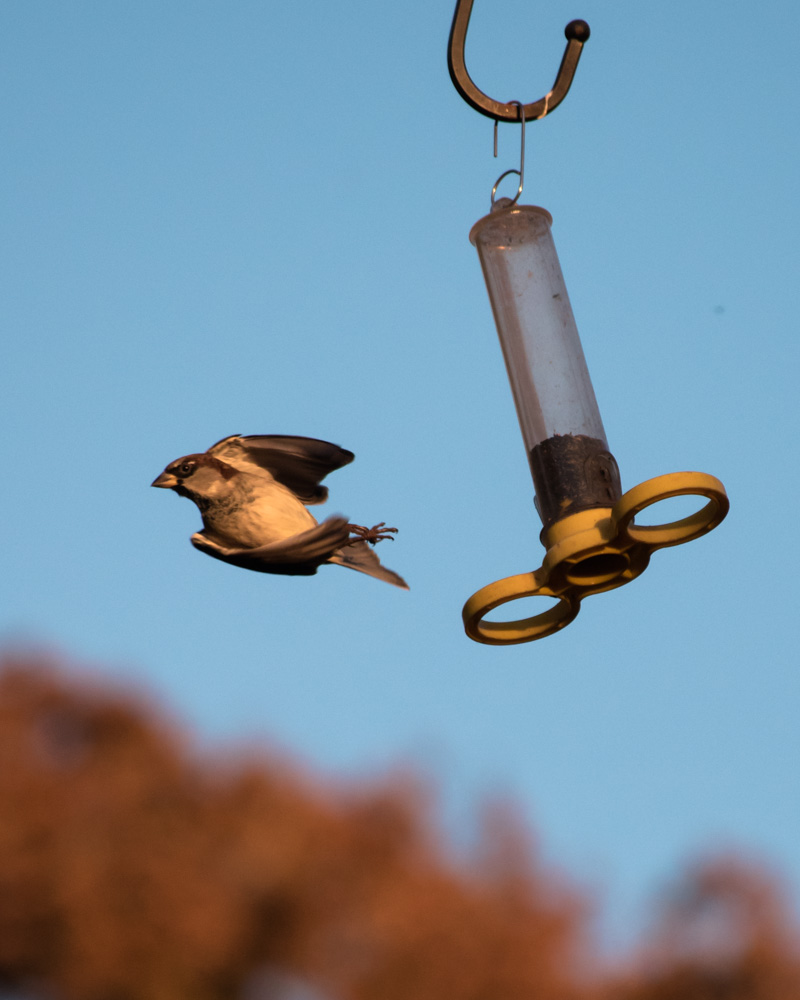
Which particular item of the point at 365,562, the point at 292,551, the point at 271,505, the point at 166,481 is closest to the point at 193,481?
the point at 166,481

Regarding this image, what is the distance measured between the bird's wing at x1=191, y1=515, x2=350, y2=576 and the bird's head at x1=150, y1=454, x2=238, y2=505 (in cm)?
9

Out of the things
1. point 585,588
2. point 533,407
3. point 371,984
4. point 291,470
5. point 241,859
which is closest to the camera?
point 291,470

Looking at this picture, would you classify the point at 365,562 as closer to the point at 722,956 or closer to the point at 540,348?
the point at 540,348

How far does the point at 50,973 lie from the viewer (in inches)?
478

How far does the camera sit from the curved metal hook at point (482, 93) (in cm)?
333

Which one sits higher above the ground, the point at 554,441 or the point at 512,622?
the point at 554,441

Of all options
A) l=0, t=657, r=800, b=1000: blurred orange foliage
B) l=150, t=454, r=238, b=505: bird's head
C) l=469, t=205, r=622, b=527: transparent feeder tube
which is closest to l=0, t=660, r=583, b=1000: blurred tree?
l=0, t=657, r=800, b=1000: blurred orange foliage

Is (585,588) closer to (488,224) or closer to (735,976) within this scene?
(488,224)

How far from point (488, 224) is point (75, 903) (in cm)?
1009

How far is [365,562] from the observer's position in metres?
2.68

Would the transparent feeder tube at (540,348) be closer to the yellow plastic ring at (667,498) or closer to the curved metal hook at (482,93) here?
the curved metal hook at (482,93)

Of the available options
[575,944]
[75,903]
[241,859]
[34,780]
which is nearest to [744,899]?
[575,944]

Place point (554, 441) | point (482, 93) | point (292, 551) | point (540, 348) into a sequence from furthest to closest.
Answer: point (540, 348), point (554, 441), point (482, 93), point (292, 551)

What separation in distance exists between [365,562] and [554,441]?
1070 mm
